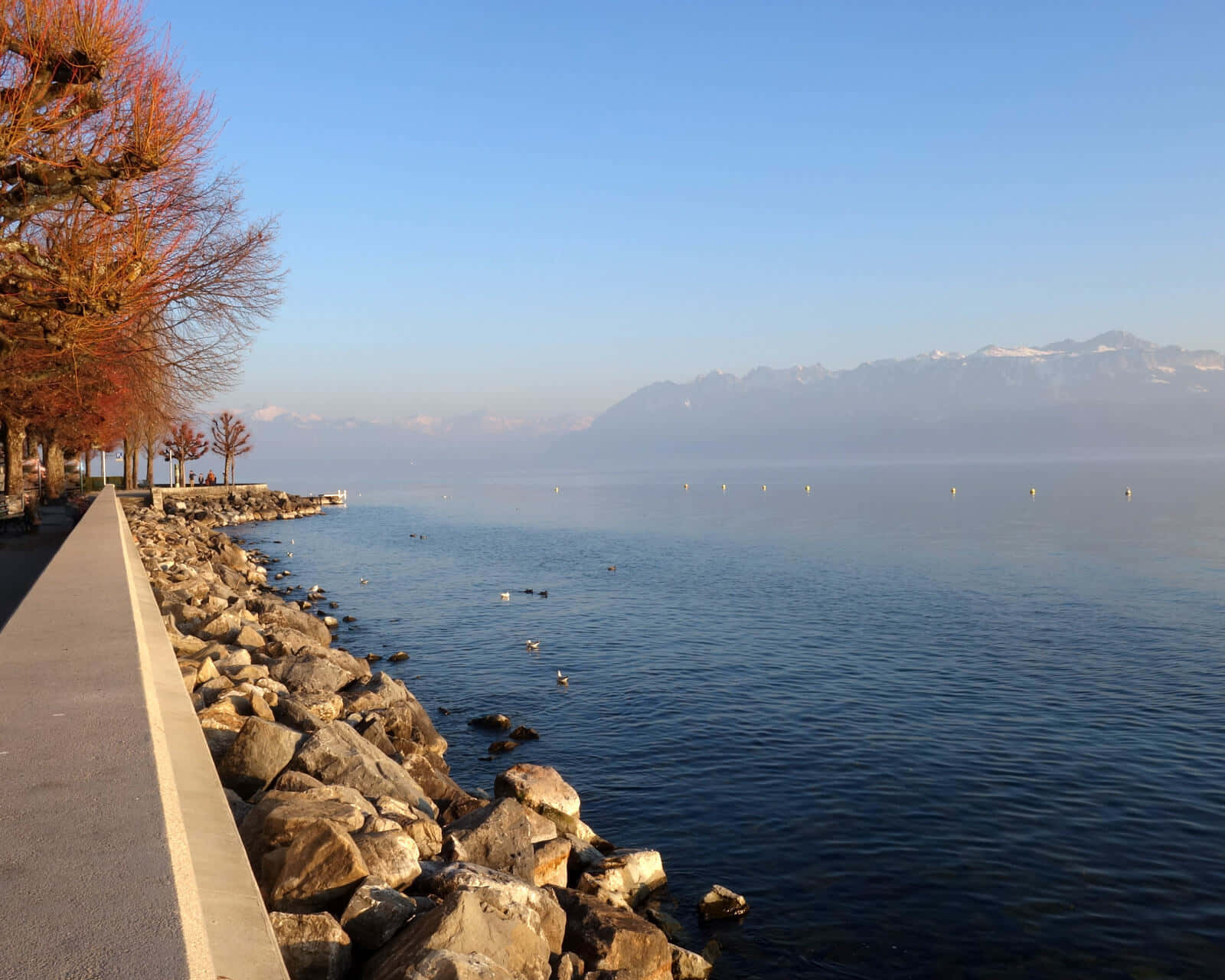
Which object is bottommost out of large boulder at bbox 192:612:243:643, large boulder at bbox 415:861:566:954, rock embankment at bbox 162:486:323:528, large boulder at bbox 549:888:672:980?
large boulder at bbox 549:888:672:980

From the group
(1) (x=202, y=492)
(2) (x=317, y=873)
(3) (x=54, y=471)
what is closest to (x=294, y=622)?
(2) (x=317, y=873)

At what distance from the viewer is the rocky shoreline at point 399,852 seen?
5961 mm

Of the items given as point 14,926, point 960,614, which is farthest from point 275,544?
point 14,926

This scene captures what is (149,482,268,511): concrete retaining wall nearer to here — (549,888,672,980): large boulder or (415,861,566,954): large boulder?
(549,888,672,980): large boulder

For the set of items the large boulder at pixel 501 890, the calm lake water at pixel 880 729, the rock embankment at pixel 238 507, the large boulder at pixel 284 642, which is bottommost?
the calm lake water at pixel 880 729

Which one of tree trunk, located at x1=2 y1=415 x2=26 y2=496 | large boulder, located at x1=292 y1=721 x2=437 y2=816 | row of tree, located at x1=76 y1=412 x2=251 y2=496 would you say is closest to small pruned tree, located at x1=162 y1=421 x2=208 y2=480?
row of tree, located at x1=76 y1=412 x2=251 y2=496

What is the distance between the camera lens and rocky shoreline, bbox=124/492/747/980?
5.96 m

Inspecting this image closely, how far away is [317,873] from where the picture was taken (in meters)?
6.42

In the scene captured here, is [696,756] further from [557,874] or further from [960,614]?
[960,614]

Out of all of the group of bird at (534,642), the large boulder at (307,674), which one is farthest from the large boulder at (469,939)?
the group of bird at (534,642)

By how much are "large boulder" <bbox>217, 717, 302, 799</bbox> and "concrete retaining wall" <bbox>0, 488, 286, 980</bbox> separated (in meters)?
0.86

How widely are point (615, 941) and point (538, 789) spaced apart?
353 centimetres

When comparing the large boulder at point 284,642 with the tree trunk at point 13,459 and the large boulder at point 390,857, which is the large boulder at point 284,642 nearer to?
the large boulder at point 390,857

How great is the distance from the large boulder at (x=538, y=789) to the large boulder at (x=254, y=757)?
11.2 feet
